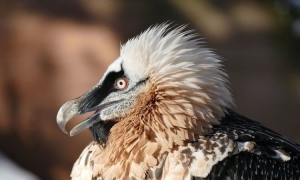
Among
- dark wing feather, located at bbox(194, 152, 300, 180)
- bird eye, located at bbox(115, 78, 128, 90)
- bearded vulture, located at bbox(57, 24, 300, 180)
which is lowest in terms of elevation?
dark wing feather, located at bbox(194, 152, 300, 180)

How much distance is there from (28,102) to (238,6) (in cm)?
301

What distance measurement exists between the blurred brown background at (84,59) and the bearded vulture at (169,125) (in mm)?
3853

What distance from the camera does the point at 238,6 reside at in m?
9.23

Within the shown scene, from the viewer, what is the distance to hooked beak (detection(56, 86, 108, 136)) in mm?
4762

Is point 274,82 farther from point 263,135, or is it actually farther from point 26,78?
point 263,135

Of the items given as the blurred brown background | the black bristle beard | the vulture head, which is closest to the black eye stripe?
the vulture head

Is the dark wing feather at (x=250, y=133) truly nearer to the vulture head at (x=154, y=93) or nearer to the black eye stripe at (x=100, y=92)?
the vulture head at (x=154, y=93)

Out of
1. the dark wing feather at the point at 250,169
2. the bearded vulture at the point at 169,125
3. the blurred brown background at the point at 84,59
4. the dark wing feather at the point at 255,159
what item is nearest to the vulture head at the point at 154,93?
the bearded vulture at the point at 169,125

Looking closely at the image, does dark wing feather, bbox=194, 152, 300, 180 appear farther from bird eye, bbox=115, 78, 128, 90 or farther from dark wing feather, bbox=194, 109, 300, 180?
bird eye, bbox=115, 78, 128, 90

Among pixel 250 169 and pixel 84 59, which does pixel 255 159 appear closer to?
pixel 250 169

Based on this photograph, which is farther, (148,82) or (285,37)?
(285,37)

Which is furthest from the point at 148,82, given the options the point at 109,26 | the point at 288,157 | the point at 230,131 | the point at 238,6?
the point at 238,6

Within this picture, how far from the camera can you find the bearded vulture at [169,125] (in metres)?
4.46

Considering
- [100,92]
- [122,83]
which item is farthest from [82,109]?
[122,83]
